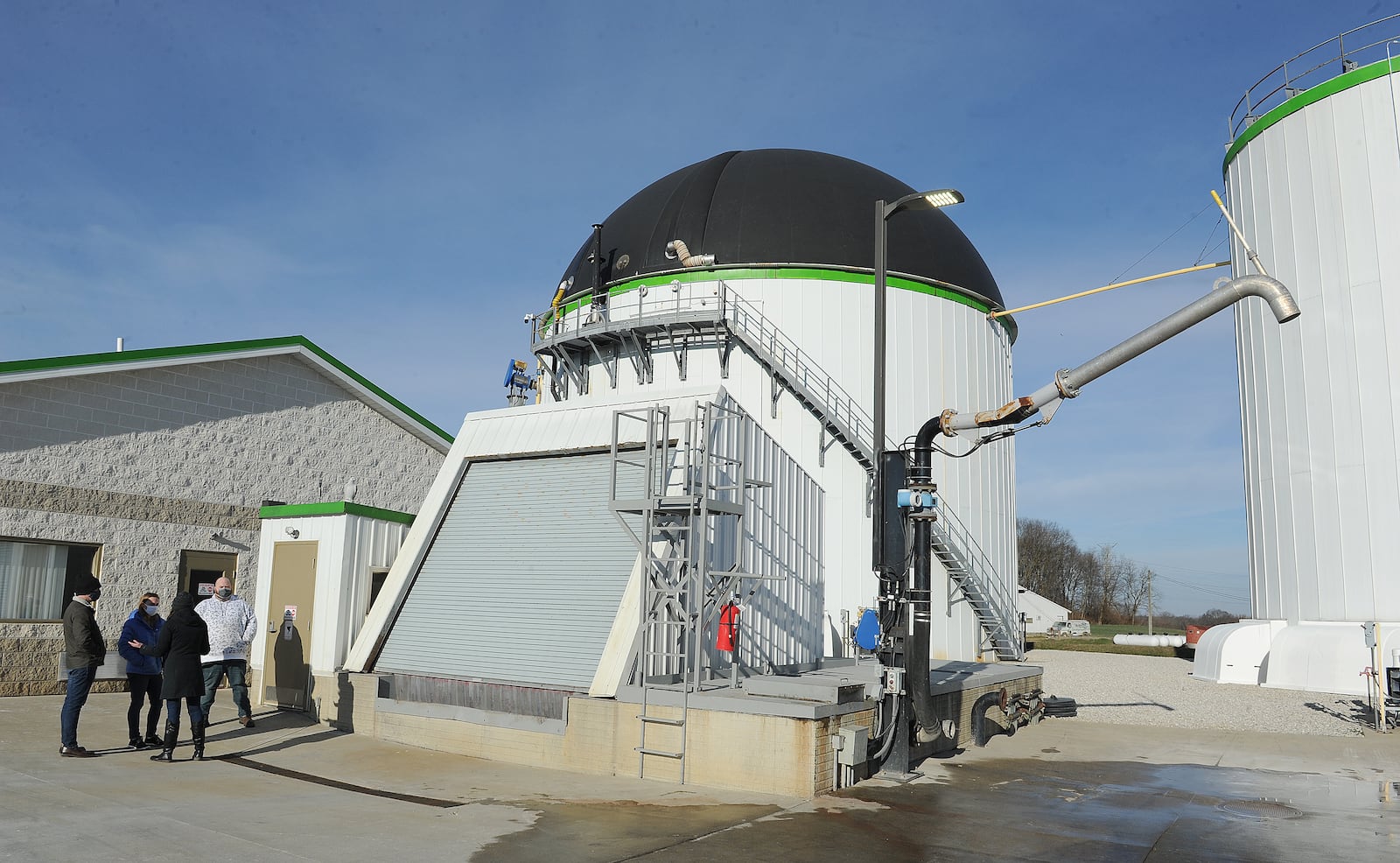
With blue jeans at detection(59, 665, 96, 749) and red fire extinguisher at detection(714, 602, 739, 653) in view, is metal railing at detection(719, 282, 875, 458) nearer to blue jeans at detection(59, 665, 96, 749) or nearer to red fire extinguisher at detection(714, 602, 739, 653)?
red fire extinguisher at detection(714, 602, 739, 653)

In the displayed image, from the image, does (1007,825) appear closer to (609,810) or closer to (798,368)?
(609,810)

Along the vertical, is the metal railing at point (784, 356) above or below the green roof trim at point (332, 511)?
above

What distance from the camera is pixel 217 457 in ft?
59.8

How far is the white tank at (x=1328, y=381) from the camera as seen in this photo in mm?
20703

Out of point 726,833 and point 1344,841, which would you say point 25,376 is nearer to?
point 726,833

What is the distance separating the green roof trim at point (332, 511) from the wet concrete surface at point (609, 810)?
3374mm

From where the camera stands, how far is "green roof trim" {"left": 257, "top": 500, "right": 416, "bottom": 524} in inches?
579

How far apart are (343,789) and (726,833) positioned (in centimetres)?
396

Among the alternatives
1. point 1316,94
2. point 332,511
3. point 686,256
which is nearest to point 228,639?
point 332,511

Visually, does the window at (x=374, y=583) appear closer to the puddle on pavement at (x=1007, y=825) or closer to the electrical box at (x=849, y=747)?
the puddle on pavement at (x=1007, y=825)

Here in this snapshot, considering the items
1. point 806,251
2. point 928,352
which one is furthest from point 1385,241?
point 806,251

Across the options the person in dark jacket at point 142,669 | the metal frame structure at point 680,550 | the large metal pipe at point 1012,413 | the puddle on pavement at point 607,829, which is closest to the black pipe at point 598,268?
the metal frame structure at point 680,550

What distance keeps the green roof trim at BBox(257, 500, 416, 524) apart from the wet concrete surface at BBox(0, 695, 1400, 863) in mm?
3374

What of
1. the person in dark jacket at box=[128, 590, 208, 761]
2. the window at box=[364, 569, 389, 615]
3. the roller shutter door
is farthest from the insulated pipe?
the window at box=[364, 569, 389, 615]
